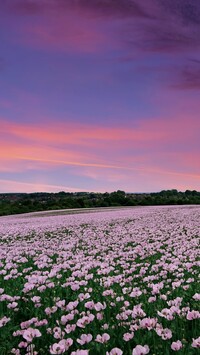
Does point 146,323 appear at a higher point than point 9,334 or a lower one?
higher

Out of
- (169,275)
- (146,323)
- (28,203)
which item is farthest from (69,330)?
(28,203)

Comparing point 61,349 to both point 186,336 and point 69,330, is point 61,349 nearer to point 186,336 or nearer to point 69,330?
point 69,330

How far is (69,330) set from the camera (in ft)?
15.0

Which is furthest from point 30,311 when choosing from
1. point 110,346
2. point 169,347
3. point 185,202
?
point 185,202

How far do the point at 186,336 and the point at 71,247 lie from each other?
9289mm

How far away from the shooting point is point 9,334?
5.10 metres

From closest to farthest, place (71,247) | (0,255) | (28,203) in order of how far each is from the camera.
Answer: (0,255) → (71,247) → (28,203)

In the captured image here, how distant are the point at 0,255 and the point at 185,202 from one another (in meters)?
69.7

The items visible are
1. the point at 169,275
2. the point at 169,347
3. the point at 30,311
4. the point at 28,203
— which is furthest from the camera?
the point at 28,203

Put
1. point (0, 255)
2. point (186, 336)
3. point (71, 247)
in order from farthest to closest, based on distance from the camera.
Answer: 1. point (71, 247)
2. point (0, 255)
3. point (186, 336)

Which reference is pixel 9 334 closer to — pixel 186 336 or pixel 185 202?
pixel 186 336

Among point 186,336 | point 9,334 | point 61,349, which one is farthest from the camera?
point 9,334

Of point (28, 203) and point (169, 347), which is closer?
point (169, 347)

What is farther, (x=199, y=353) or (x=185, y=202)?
(x=185, y=202)
